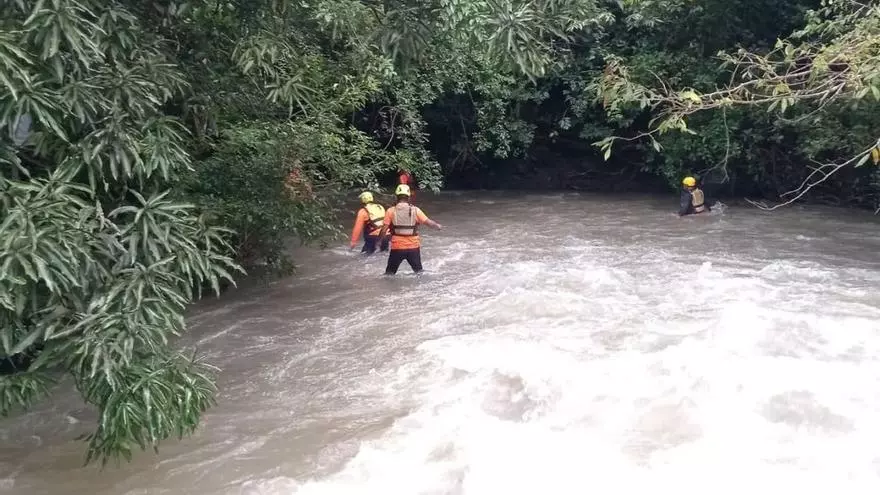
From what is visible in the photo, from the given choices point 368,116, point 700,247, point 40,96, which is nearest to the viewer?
point 40,96

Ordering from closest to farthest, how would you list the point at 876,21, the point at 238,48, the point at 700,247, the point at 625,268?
the point at 238,48 → the point at 876,21 → the point at 625,268 → the point at 700,247

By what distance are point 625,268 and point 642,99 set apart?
13.8 feet

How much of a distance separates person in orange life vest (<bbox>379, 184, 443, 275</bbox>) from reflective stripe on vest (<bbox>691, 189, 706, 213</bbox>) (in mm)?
6273

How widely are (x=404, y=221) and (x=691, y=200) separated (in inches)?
261

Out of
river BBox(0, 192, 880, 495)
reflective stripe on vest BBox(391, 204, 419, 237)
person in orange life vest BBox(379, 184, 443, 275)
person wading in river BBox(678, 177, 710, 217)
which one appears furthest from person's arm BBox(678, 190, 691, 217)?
reflective stripe on vest BBox(391, 204, 419, 237)

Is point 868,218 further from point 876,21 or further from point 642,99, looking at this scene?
point 642,99

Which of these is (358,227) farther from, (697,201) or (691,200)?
(697,201)

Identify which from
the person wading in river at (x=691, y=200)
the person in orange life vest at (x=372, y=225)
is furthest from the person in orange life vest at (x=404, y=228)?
the person wading in river at (x=691, y=200)

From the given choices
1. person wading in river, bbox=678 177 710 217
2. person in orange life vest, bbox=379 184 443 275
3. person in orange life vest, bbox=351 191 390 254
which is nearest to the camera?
person in orange life vest, bbox=379 184 443 275

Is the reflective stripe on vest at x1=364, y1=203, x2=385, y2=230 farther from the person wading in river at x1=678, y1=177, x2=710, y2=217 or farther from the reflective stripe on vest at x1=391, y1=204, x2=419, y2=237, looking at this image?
the person wading in river at x1=678, y1=177, x2=710, y2=217

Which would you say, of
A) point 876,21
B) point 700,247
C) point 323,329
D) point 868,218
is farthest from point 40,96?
point 868,218

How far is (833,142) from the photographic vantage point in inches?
534

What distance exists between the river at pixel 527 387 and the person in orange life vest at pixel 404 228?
26cm

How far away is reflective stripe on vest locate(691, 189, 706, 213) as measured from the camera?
15.4 m
